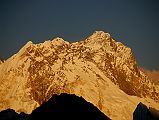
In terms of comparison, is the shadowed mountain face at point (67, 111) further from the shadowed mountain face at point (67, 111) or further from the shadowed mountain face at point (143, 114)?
the shadowed mountain face at point (143, 114)

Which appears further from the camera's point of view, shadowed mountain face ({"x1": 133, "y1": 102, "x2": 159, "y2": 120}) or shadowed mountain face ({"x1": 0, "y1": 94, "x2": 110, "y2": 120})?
shadowed mountain face ({"x1": 133, "y1": 102, "x2": 159, "y2": 120})

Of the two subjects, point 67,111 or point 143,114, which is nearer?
point 67,111

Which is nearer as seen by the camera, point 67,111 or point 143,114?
point 67,111

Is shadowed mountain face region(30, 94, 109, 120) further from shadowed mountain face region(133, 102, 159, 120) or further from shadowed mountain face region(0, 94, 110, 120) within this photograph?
shadowed mountain face region(133, 102, 159, 120)

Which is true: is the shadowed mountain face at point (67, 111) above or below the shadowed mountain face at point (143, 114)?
below

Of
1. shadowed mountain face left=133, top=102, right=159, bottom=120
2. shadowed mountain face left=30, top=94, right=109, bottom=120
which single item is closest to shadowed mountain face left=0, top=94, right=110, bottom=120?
shadowed mountain face left=30, top=94, right=109, bottom=120

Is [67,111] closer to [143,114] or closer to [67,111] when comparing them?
[67,111]

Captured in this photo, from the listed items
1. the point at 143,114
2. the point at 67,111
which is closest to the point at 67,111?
the point at 67,111

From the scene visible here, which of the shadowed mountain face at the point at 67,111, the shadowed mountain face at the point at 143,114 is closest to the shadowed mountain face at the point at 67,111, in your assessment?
the shadowed mountain face at the point at 67,111

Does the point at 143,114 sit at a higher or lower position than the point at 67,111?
higher
